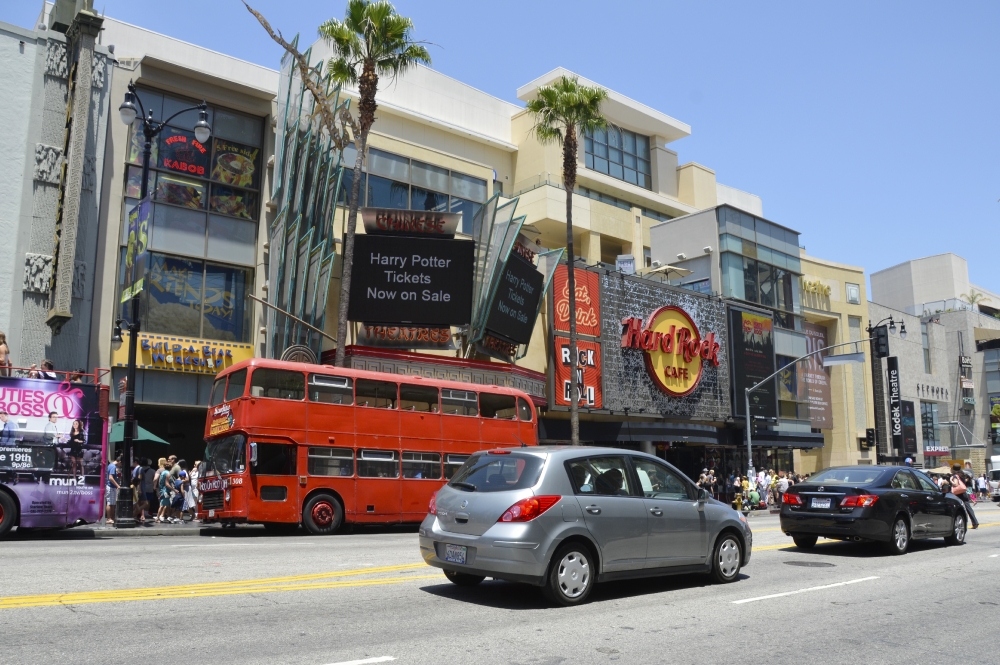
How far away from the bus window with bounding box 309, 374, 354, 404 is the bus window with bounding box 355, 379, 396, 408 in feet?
0.86

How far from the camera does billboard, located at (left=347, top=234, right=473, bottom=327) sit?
99.7ft

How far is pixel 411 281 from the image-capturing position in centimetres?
3069

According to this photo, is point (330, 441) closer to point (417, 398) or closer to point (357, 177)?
point (417, 398)

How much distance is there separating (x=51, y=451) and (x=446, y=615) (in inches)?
521

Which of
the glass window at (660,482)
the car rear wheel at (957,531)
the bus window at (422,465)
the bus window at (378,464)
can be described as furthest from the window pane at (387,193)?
the glass window at (660,482)

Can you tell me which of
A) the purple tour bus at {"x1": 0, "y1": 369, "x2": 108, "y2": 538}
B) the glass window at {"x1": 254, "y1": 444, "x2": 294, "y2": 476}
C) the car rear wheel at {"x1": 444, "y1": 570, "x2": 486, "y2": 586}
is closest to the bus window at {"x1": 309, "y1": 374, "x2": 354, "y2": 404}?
the glass window at {"x1": 254, "y1": 444, "x2": 294, "y2": 476}

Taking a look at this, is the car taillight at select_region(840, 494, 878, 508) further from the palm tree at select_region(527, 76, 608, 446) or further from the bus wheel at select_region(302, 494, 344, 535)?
the palm tree at select_region(527, 76, 608, 446)

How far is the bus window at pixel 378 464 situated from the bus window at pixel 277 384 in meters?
2.44

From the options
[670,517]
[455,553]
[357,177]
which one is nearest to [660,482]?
[670,517]

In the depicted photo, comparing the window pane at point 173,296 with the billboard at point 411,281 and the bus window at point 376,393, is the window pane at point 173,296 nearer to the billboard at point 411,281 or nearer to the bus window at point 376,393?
the billboard at point 411,281

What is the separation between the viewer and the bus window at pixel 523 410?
2477 centimetres

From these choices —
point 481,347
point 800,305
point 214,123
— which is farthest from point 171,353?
point 800,305

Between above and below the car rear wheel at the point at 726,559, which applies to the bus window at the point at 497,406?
above

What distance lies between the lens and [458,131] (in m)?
49.3
